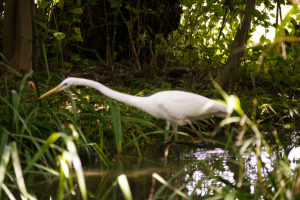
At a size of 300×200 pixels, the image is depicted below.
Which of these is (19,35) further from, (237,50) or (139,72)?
(237,50)

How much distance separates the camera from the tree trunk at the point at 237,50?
4910 mm

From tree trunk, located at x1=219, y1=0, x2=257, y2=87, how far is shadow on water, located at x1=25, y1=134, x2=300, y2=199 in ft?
5.92

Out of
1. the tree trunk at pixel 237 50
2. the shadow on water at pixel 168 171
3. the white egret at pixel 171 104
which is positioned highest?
the tree trunk at pixel 237 50

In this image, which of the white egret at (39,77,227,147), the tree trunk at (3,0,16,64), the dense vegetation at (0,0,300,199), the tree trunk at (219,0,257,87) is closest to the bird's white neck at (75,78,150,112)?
the white egret at (39,77,227,147)

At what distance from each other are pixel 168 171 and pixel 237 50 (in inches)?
A: 118

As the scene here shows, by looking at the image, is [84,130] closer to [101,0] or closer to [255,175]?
[255,175]

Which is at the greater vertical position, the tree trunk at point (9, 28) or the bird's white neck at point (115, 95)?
the tree trunk at point (9, 28)

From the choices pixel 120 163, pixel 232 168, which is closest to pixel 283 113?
pixel 232 168

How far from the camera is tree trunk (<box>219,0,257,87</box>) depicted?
491 cm

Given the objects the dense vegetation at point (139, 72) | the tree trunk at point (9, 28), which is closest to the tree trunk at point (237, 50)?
the dense vegetation at point (139, 72)

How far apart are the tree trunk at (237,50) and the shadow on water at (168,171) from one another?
180cm

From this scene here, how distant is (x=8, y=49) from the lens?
445cm

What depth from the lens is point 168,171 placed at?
2.73 metres

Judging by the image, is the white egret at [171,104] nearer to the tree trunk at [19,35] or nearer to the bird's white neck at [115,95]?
the bird's white neck at [115,95]
